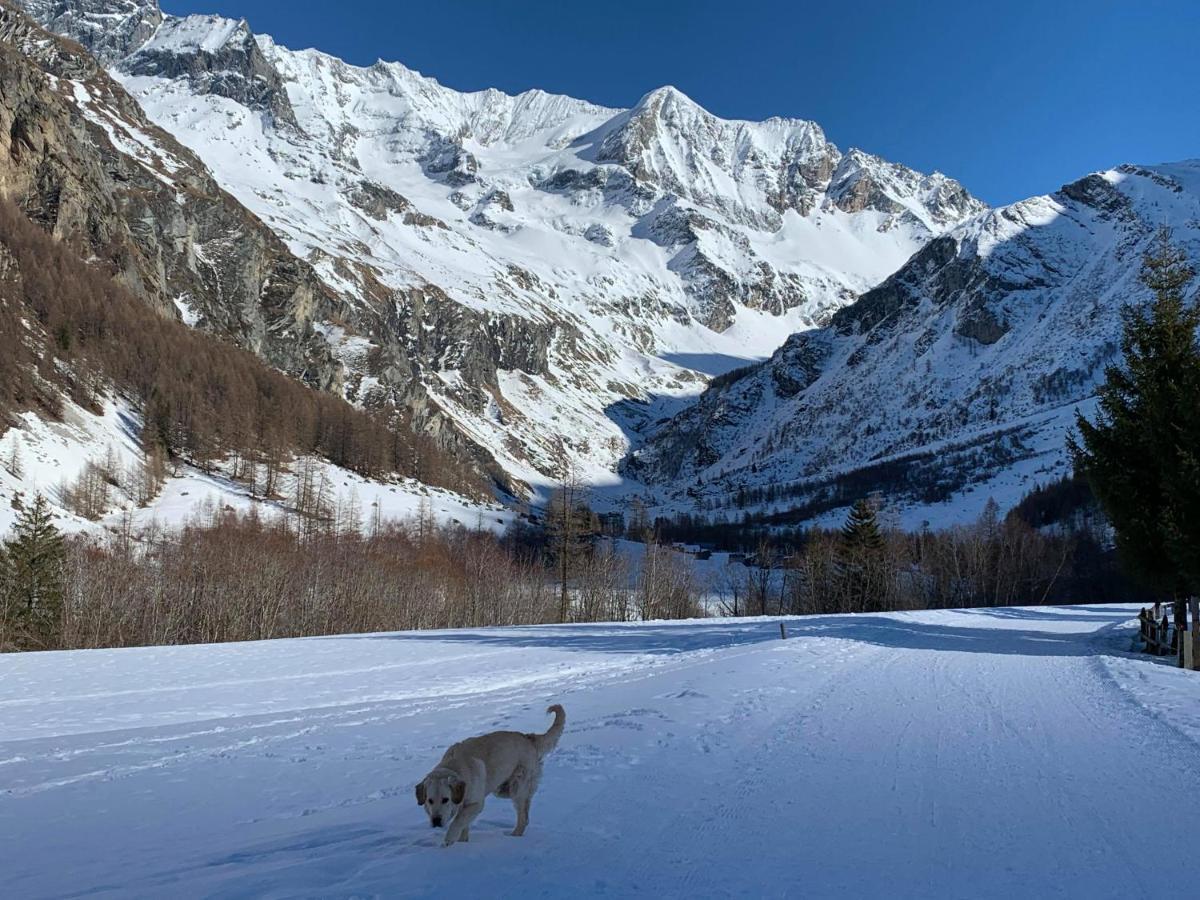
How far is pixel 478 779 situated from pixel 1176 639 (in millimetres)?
24929

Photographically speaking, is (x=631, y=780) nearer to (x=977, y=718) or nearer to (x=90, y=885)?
(x=90, y=885)

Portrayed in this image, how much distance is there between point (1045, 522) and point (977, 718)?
141505 millimetres

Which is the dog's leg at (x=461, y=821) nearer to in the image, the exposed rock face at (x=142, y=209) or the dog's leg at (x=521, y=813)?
the dog's leg at (x=521, y=813)

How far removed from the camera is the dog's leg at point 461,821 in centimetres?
566

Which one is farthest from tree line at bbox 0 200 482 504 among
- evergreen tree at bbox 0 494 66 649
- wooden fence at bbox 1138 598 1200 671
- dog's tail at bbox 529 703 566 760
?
wooden fence at bbox 1138 598 1200 671

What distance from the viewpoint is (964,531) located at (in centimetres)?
10262

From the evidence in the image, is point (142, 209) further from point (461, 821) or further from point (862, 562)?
point (461, 821)

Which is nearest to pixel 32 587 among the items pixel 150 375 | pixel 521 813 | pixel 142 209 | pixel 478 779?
pixel 521 813

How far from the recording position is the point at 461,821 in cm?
569

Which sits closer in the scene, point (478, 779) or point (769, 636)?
point (478, 779)

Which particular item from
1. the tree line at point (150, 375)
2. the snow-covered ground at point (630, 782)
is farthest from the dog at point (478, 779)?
the tree line at point (150, 375)

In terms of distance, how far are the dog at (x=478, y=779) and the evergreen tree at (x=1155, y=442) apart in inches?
865

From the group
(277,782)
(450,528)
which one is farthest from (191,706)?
(450,528)

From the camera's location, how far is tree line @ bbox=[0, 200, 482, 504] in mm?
81375
